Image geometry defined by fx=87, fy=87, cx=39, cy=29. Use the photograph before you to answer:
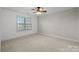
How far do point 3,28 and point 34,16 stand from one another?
1.76 ft

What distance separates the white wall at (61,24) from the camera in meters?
1.41

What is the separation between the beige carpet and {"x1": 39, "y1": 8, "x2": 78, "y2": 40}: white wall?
4.6 inches

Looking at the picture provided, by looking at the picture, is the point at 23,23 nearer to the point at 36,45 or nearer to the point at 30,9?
the point at 30,9

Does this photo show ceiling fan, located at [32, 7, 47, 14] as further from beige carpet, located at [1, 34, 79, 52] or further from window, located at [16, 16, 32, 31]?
beige carpet, located at [1, 34, 79, 52]

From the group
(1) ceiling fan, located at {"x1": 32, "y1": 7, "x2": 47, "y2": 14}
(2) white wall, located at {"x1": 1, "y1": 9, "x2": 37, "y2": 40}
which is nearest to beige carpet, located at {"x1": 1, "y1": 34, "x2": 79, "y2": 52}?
(2) white wall, located at {"x1": 1, "y1": 9, "x2": 37, "y2": 40}

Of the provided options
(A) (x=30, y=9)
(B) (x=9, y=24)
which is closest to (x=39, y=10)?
(A) (x=30, y=9)

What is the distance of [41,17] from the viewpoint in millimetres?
1476

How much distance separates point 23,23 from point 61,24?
64 cm

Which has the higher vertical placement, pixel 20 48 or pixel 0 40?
pixel 0 40

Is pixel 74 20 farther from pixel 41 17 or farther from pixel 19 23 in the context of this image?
pixel 19 23

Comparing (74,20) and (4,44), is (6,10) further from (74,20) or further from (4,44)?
(74,20)

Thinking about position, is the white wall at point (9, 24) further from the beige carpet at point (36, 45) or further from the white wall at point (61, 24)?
the white wall at point (61, 24)
